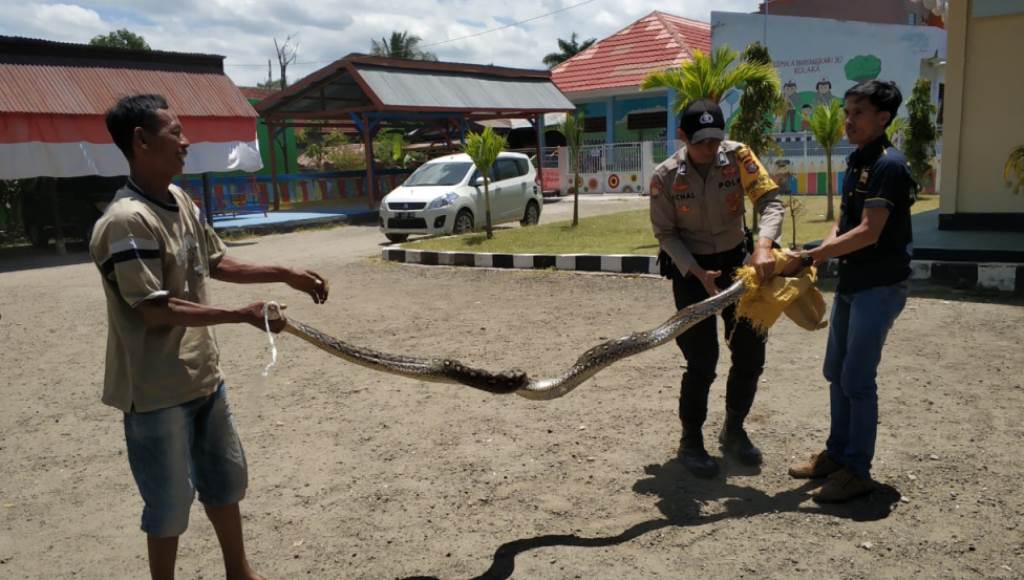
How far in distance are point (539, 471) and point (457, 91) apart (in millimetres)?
19642

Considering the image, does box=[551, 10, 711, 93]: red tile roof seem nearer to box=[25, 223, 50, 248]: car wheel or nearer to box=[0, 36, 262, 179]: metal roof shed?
box=[0, 36, 262, 179]: metal roof shed

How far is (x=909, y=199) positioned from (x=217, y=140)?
1560 cm

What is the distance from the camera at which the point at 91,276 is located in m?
12.0

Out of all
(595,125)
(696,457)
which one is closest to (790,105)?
(595,125)

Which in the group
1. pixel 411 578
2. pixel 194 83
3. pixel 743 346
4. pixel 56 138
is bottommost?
pixel 411 578

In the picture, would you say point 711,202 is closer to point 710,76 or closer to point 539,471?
point 539,471

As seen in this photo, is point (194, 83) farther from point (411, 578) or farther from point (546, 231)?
point (411, 578)

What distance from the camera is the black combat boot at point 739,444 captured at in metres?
3.93

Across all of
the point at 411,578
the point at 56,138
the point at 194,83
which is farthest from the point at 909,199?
the point at 194,83

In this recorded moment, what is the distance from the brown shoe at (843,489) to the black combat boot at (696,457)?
50 centimetres

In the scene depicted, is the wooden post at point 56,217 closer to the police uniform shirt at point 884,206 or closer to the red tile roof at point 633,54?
the police uniform shirt at point 884,206

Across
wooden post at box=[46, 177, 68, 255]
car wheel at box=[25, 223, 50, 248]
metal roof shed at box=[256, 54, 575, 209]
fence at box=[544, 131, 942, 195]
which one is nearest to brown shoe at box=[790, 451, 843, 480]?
wooden post at box=[46, 177, 68, 255]

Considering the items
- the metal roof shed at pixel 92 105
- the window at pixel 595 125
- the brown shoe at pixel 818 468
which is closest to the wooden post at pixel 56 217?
the metal roof shed at pixel 92 105

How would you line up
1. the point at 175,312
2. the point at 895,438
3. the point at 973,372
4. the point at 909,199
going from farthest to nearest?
the point at 973,372
the point at 895,438
the point at 909,199
the point at 175,312
